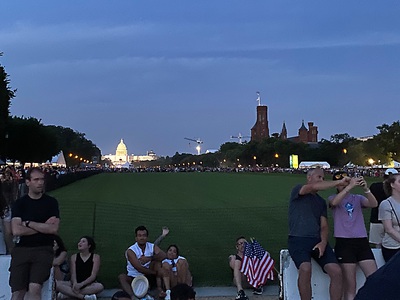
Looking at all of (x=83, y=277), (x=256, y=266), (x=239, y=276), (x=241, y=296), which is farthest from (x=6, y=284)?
(x=256, y=266)

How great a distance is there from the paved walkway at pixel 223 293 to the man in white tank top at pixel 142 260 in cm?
43

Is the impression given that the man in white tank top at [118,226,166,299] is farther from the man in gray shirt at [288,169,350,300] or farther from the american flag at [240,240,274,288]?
the man in gray shirt at [288,169,350,300]

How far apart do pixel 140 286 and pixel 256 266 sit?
190 centimetres

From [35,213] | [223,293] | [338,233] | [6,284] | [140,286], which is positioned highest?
[35,213]

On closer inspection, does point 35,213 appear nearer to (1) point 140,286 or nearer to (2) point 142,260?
(1) point 140,286

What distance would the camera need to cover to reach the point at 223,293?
927 cm

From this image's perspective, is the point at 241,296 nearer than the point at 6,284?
No

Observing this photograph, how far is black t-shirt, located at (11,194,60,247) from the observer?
21.8 ft

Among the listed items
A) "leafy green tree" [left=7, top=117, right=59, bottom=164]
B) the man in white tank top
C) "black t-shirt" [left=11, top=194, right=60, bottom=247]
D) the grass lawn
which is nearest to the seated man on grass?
the grass lawn

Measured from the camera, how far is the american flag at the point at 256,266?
9203 millimetres

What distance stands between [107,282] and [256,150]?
151m

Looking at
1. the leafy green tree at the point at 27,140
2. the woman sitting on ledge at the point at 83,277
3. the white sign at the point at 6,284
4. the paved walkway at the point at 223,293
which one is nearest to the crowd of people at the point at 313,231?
the white sign at the point at 6,284

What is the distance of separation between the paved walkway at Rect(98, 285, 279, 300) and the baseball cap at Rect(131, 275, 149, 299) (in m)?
0.57

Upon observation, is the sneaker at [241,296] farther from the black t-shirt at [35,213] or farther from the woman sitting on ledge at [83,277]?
the black t-shirt at [35,213]
